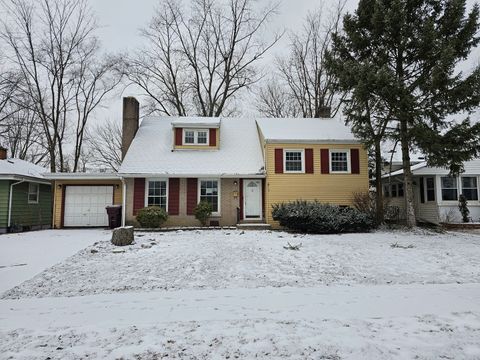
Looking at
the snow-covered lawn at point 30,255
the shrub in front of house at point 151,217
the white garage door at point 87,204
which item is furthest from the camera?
the white garage door at point 87,204

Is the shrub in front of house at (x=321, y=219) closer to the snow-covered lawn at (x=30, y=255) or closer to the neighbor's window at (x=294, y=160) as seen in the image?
the neighbor's window at (x=294, y=160)

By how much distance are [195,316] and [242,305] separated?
775 mm

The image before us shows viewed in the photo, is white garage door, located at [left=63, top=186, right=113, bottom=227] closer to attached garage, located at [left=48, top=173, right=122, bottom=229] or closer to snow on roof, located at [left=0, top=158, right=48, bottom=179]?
attached garage, located at [left=48, top=173, right=122, bottom=229]

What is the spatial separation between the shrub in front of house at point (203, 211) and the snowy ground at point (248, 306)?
596cm

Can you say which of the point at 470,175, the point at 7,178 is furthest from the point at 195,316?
the point at 470,175

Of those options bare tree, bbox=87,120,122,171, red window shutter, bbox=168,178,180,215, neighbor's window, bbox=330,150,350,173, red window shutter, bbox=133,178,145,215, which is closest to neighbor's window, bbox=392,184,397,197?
neighbor's window, bbox=330,150,350,173

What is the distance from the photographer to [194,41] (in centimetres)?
2588

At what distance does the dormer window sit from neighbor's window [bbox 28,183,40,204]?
27.2ft

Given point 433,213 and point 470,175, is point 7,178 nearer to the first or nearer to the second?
point 433,213

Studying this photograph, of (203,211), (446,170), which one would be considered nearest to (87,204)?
(203,211)

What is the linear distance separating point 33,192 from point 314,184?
1461cm

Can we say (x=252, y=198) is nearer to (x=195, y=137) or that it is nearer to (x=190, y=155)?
(x=190, y=155)

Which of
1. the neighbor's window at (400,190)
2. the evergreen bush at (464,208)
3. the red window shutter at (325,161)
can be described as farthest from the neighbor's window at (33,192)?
the evergreen bush at (464,208)

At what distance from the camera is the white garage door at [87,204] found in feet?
51.5
